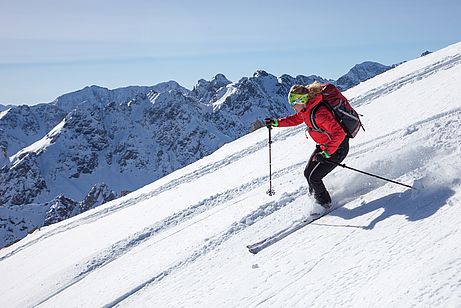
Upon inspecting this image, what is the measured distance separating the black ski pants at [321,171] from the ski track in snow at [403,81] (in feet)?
30.4

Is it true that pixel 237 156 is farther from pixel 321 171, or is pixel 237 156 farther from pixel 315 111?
pixel 315 111

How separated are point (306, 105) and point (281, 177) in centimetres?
390

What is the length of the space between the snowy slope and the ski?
0.10 m

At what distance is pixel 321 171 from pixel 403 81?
1087cm

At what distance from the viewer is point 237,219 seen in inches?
281

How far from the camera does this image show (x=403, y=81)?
15.0 m

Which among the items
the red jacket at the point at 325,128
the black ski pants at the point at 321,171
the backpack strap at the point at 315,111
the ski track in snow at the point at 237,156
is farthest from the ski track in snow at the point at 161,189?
the backpack strap at the point at 315,111

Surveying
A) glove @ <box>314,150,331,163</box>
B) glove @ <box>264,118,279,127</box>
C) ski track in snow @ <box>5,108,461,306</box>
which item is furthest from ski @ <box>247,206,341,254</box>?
glove @ <box>264,118,279,127</box>

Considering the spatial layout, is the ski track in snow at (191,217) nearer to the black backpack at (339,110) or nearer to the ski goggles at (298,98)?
the black backpack at (339,110)

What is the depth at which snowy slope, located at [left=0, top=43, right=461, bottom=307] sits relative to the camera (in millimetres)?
3969

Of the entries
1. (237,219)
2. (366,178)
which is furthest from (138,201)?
(366,178)

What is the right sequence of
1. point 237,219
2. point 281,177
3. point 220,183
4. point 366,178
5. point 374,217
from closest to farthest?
point 374,217
point 366,178
point 237,219
point 281,177
point 220,183

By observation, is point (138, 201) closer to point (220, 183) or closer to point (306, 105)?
point (220, 183)

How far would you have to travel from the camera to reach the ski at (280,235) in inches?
218
